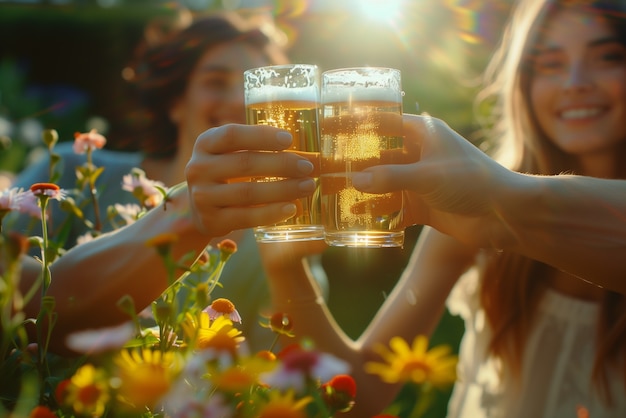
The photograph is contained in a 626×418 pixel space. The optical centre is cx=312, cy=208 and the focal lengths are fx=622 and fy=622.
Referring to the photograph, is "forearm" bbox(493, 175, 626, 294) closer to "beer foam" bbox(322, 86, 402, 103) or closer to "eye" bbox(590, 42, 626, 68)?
"beer foam" bbox(322, 86, 402, 103)

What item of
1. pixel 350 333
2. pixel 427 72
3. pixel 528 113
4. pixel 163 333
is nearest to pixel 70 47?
pixel 427 72

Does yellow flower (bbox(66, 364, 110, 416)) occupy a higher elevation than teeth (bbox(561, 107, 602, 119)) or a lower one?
lower

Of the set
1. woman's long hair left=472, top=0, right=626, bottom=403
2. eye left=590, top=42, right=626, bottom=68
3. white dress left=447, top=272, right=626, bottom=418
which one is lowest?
white dress left=447, top=272, right=626, bottom=418

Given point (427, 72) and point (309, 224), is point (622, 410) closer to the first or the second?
point (309, 224)

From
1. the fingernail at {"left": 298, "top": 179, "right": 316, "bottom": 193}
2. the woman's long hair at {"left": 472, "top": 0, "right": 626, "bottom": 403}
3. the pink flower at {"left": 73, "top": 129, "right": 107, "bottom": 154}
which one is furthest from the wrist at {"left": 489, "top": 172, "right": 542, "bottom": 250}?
the woman's long hair at {"left": 472, "top": 0, "right": 626, "bottom": 403}

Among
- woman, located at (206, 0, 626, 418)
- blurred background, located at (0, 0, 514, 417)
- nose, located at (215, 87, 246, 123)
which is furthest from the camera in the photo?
blurred background, located at (0, 0, 514, 417)

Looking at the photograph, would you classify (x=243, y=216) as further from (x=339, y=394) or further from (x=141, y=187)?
(x=339, y=394)

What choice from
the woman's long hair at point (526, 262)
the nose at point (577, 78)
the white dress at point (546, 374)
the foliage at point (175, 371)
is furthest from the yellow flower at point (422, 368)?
the nose at point (577, 78)

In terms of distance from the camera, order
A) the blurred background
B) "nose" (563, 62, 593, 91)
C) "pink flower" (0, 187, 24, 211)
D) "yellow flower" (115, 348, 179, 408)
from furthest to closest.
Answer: the blurred background < "nose" (563, 62, 593, 91) < "pink flower" (0, 187, 24, 211) < "yellow flower" (115, 348, 179, 408)

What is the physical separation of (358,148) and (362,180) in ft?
0.28

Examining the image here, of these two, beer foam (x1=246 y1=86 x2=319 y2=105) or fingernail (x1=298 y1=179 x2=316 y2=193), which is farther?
beer foam (x1=246 y1=86 x2=319 y2=105)

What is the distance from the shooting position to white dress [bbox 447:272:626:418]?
2.24 m

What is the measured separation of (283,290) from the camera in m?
1.88

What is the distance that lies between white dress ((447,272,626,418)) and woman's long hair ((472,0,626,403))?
0.15 ft
